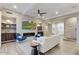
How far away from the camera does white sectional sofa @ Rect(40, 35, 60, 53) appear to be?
232 centimetres

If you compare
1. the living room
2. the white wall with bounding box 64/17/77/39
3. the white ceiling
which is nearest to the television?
the living room

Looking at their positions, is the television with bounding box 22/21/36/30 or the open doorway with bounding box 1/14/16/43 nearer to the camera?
the open doorway with bounding box 1/14/16/43

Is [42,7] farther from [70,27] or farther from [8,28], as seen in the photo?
[8,28]

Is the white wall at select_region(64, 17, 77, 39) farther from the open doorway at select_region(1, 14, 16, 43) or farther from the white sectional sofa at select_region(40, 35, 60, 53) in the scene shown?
the open doorway at select_region(1, 14, 16, 43)

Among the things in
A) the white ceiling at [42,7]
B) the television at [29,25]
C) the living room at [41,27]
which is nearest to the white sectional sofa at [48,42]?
the living room at [41,27]

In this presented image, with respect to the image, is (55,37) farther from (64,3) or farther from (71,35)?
(64,3)

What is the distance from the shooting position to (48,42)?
236 centimetres

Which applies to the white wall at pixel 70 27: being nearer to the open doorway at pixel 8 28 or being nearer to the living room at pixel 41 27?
the living room at pixel 41 27

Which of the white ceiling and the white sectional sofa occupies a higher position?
the white ceiling

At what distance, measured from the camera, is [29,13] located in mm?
2367

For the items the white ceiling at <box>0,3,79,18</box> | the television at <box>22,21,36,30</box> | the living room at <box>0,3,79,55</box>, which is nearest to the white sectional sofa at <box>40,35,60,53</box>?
the living room at <box>0,3,79,55</box>

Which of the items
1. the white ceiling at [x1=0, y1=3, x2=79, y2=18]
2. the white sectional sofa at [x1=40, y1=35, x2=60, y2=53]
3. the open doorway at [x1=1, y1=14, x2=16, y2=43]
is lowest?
the white sectional sofa at [x1=40, y1=35, x2=60, y2=53]

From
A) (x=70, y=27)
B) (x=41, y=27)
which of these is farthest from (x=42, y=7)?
(x=70, y=27)
